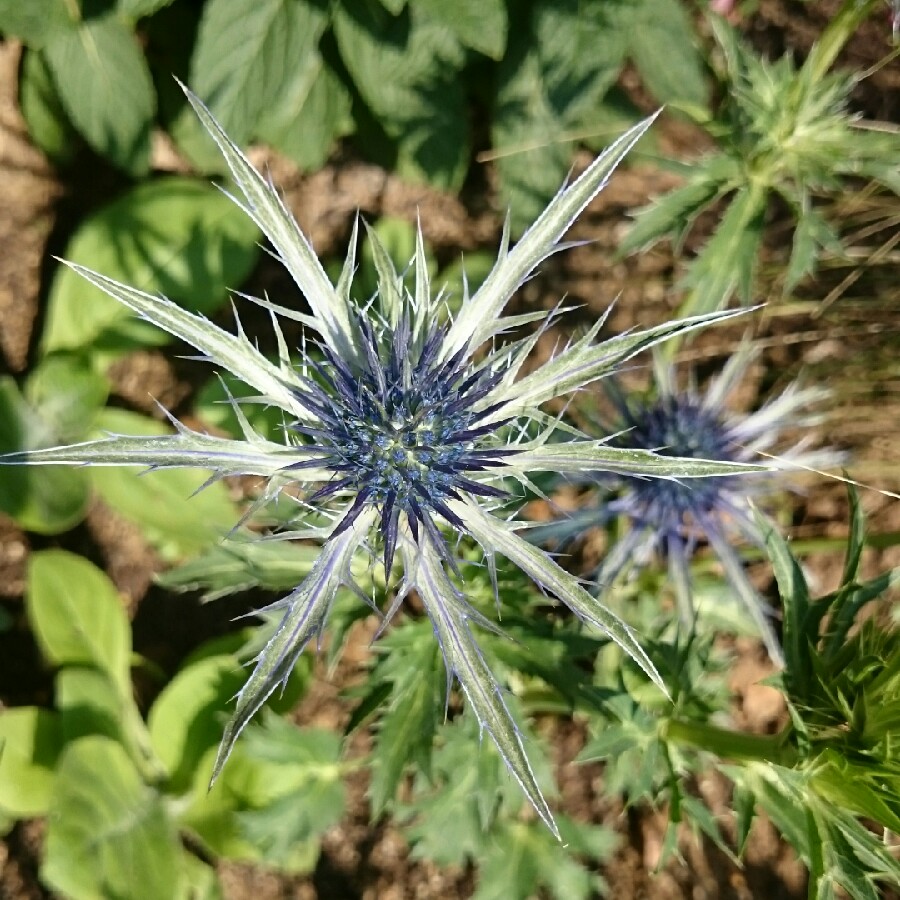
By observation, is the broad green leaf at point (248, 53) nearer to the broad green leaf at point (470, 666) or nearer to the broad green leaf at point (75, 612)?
the broad green leaf at point (470, 666)

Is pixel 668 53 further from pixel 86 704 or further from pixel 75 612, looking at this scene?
pixel 86 704

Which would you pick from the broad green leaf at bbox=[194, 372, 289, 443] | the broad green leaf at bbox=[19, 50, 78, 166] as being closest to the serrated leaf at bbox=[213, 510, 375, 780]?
the broad green leaf at bbox=[194, 372, 289, 443]

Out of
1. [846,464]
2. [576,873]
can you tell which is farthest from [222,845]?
[846,464]

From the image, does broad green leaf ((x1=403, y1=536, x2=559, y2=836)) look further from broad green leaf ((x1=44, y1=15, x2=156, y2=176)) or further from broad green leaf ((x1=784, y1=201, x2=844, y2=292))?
broad green leaf ((x1=44, y1=15, x2=156, y2=176))

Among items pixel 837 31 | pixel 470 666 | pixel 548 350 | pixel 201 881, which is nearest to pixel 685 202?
pixel 837 31

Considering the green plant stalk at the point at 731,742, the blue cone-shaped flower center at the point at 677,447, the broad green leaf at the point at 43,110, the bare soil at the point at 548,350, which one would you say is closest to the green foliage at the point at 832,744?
the green plant stalk at the point at 731,742
